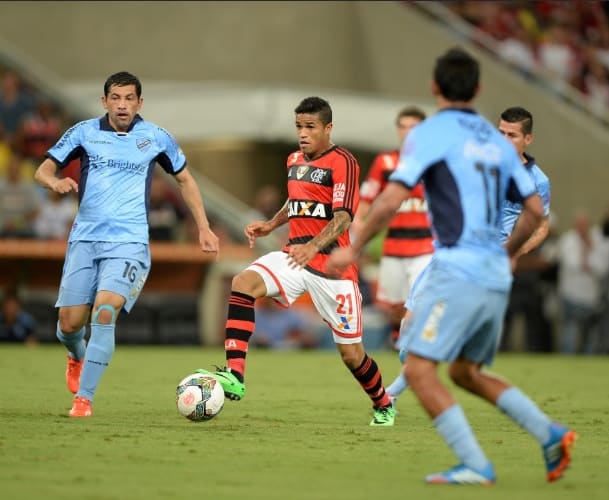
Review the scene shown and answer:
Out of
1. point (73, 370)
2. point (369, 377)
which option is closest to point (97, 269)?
point (73, 370)

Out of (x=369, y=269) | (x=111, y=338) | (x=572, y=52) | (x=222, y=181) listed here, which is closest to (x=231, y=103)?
(x=222, y=181)

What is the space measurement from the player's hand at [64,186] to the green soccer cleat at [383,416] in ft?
9.36

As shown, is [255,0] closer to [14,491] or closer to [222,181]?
[222,181]

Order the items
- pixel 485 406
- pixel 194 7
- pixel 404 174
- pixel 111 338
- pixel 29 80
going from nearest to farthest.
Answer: pixel 404 174 → pixel 111 338 → pixel 485 406 → pixel 29 80 → pixel 194 7

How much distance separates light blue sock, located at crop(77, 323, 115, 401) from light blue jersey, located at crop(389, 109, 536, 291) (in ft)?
11.5

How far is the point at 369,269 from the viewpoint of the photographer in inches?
890

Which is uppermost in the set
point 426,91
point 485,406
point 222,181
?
point 426,91

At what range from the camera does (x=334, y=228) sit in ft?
31.9

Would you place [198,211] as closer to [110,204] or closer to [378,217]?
[110,204]

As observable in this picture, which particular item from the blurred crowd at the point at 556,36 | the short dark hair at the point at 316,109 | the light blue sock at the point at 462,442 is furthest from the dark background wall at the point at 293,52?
the light blue sock at the point at 462,442

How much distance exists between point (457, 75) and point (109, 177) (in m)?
3.90

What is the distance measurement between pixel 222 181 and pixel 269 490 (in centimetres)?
1871

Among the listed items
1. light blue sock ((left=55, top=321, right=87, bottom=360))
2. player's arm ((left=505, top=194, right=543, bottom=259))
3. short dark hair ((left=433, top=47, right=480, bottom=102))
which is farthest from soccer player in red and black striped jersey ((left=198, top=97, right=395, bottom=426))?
short dark hair ((left=433, top=47, right=480, bottom=102))

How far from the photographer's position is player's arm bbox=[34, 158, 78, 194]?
9414 mm
